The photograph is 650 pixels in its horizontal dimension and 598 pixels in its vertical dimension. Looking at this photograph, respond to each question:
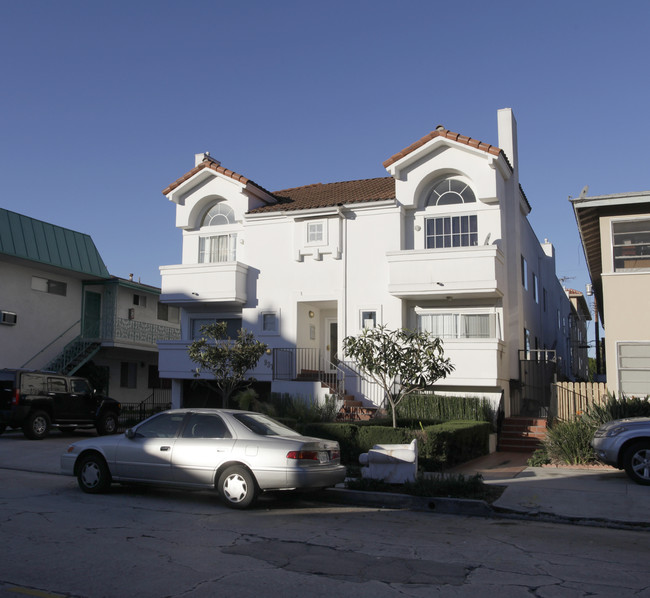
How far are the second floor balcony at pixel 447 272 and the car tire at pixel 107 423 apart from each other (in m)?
9.60

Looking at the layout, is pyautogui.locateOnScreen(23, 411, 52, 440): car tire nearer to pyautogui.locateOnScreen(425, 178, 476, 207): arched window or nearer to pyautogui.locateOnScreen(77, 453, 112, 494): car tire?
pyautogui.locateOnScreen(77, 453, 112, 494): car tire

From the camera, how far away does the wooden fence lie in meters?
17.3

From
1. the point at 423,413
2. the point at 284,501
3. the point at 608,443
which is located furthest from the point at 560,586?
the point at 423,413

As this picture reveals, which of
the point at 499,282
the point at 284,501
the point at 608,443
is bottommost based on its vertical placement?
the point at 284,501

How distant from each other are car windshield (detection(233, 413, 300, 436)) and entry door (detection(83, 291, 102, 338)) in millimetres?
20161

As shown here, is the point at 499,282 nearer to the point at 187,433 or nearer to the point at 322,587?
the point at 187,433

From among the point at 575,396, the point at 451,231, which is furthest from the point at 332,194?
the point at 575,396

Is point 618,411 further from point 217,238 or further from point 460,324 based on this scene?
point 217,238

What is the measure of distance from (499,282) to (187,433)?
1216 centimetres

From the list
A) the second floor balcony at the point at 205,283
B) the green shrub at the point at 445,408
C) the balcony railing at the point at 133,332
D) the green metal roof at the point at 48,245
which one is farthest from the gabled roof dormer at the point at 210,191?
the green shrub at the point at 445,408

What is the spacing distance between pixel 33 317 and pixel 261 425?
19.2 metres

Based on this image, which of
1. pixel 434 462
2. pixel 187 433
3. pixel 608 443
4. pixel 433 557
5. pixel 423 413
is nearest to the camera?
pixel 433 557

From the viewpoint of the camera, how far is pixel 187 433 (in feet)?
33.7

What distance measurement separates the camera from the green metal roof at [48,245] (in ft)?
82.4
